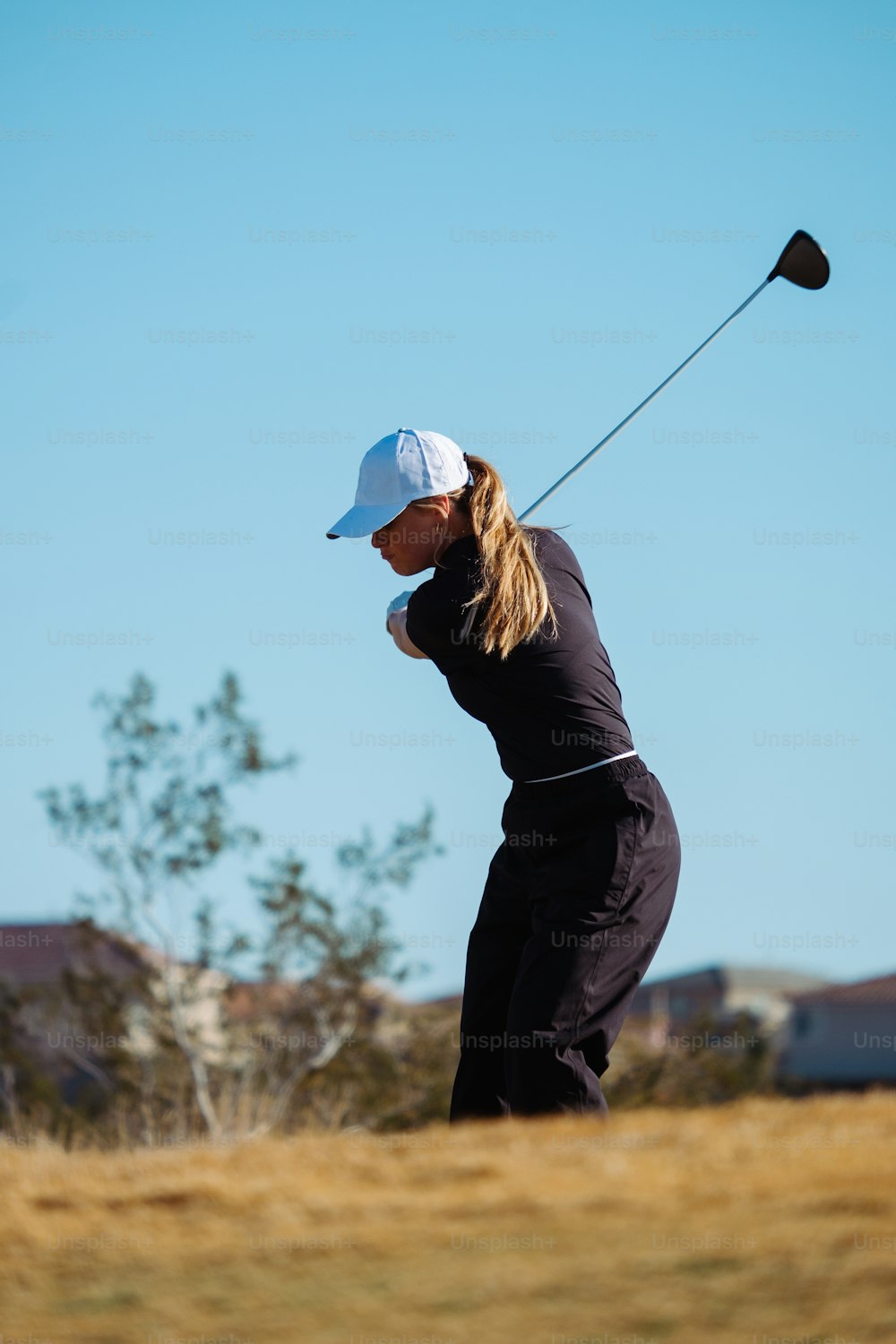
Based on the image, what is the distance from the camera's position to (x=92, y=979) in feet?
64.9

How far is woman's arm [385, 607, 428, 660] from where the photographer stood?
415 cm

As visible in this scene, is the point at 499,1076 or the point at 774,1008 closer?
the point at 499,1076

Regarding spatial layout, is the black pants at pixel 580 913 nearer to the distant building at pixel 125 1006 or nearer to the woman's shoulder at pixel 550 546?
the woman's shoulder at pixel 550 546

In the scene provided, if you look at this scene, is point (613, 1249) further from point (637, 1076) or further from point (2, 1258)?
point (637, 1076)

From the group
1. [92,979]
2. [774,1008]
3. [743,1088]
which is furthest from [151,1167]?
[774,1008]

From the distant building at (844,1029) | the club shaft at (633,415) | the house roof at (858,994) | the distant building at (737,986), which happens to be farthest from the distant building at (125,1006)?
the house roof at (858,994)

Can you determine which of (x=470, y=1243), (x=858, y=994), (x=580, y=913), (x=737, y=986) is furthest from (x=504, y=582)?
(x=737, y=986)

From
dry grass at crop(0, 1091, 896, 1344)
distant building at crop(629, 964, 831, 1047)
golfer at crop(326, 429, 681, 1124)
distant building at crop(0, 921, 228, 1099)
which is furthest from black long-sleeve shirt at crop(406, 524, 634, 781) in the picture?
distant building at crop(629, 964, 831, 1047)

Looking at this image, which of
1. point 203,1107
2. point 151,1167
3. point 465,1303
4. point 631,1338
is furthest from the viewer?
point 203,1107

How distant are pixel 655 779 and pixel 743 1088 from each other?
18066 mm

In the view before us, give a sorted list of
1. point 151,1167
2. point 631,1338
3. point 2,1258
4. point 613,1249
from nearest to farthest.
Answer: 1. point 631,1338
2. point 613,1249
3. point 2,1258
4. point 151,1167

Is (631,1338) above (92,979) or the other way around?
above

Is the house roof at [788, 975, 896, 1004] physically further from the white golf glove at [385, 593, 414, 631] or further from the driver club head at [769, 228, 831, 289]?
the white golf glove at [385, 593, 414, 631]

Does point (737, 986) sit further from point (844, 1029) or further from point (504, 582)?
point (504, 582)
